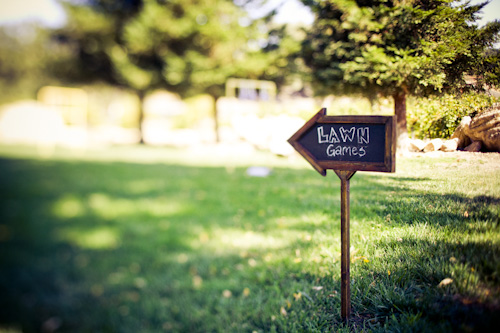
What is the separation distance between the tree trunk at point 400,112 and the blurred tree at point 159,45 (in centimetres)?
557

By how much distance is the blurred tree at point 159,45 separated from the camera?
835 cm

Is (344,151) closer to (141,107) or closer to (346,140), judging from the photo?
(346,140)

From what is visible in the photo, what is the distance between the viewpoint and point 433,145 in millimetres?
1163

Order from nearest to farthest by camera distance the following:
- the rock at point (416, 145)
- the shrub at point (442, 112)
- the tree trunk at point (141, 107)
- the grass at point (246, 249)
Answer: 1. the grass at point (246, 249)
2. the shrub at point (442, 112)
3. the rock at point (416, 145)
4. the tree trunk at point (141, 107)

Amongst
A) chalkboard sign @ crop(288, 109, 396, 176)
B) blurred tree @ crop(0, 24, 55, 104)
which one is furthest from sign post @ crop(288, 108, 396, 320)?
blurred tree @ crop(0, 24, 55, 104)

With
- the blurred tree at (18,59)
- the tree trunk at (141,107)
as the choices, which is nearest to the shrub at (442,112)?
the blurred tree at (18,59)

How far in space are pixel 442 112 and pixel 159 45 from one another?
11435mm

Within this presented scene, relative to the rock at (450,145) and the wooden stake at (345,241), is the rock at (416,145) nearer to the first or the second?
the rock at (450,145)

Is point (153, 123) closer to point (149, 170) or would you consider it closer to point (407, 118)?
point (149, 170)

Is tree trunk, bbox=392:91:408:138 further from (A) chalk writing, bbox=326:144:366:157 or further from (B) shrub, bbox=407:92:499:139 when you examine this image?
(A) chalk writing, bbox=326:144:366:157

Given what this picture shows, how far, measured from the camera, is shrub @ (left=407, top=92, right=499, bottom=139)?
1.08 metres

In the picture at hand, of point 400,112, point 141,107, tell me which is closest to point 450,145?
point 400,112

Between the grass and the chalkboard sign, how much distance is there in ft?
0.69

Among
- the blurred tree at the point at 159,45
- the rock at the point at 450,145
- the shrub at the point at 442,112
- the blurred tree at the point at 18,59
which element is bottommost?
the rock at the point at 450,145
